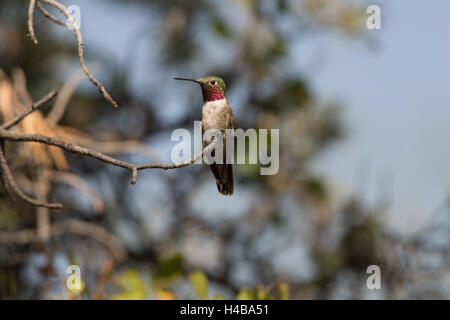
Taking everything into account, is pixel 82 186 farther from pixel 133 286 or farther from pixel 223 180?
pixel 223 180

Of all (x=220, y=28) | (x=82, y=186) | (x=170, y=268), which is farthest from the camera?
(x=220, y=28)

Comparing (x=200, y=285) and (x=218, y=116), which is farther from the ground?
(x=218, y=116)

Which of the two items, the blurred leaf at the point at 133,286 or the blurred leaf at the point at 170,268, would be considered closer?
the blurred leaf at the point at 133,286

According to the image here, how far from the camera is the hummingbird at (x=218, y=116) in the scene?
58.4 inches

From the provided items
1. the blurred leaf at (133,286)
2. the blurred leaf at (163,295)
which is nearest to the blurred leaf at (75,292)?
the blurred leaf at (133,286)

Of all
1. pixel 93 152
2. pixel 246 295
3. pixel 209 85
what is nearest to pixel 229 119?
pixel 209 85

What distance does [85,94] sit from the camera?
5305 mm

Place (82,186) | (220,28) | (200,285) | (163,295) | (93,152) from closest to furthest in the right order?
(93,152) < (200,285) < (163,295) < (82,186) < (220,28)

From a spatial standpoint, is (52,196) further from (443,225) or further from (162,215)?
(443,225)

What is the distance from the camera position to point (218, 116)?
1926 mm

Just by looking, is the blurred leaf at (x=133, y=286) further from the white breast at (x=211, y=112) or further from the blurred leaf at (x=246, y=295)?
the white breast at (x=211, y=112)

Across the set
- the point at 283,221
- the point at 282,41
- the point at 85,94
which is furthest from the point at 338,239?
the point at 85,94

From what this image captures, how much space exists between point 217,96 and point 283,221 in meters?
3.80

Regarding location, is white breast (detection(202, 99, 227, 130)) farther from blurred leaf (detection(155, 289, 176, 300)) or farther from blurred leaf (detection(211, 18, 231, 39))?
blurred leaf (detection(211, 18, 231, 39))
